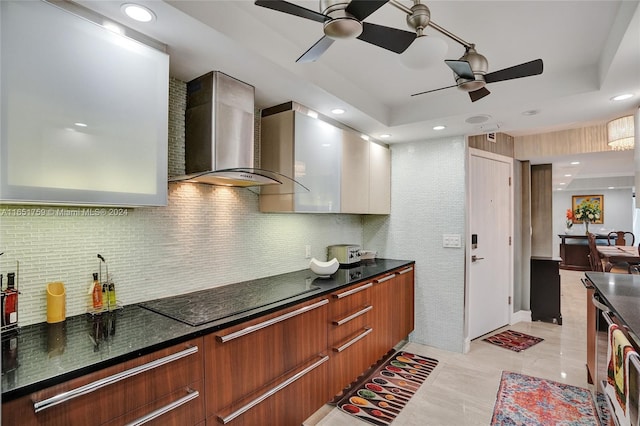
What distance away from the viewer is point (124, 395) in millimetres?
1181

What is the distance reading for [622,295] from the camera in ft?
6.84

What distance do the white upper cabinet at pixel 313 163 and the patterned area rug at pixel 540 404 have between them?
74.8 inches

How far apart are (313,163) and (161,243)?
1241 mm

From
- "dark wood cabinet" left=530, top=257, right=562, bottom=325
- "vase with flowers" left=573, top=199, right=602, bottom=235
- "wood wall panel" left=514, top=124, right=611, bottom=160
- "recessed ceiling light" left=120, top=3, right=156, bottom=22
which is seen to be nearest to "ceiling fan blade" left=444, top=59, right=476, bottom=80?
"recessed ceiling light" left=120, top=3, right=156, bottom=22

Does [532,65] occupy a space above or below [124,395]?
above

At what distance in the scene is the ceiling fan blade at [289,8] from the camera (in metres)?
1.17

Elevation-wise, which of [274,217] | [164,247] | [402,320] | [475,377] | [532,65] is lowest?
[475,377]

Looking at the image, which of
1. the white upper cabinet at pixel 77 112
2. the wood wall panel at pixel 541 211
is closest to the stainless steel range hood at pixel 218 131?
the white upper cabinet at pixel 77 112

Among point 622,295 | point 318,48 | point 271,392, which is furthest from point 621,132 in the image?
point 271,392

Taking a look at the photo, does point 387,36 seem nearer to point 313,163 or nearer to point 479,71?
point 479,71

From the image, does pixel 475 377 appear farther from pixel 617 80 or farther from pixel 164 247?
pixel 164 247

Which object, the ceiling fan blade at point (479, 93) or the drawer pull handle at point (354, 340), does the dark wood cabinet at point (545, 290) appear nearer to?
the drawer pull handle at point (354, 340)

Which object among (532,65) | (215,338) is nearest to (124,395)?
(215,338)

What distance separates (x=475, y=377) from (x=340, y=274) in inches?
58.3
